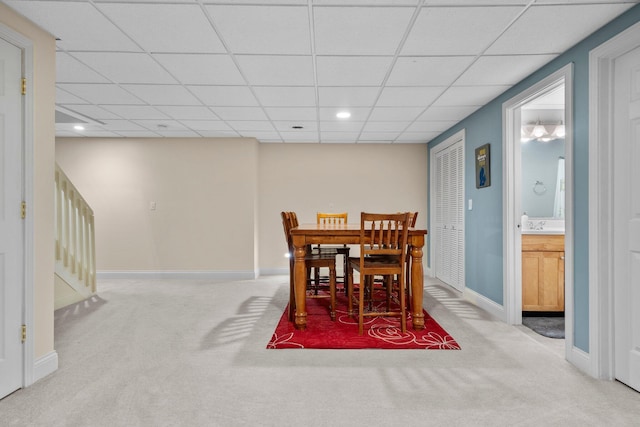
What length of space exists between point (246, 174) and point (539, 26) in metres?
4.43

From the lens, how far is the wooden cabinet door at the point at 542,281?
11.9ft

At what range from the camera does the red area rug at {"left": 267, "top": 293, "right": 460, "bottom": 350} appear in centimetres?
286

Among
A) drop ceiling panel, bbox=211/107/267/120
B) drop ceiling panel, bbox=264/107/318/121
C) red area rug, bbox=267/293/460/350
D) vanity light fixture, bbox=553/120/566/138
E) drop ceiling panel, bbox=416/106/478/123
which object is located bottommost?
red area rug, bbox=267/293/460/350

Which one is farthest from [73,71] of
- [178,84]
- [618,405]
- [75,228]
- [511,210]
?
[618,405]

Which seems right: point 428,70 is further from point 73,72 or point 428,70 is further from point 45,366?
point 45,366

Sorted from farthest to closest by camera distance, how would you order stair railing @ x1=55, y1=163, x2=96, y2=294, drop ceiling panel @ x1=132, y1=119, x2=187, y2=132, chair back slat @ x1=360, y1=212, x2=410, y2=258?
1. drop ceiling panel @ x1=132, y1=119, x2=187, y2=132
2. stair railing @ x1=55, y1=163, x2=96, y2=294
3. chair back slat @ x1=360, y1=212, x2=410, y2=258

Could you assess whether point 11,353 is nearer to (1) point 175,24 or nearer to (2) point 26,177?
(2) point 26,177

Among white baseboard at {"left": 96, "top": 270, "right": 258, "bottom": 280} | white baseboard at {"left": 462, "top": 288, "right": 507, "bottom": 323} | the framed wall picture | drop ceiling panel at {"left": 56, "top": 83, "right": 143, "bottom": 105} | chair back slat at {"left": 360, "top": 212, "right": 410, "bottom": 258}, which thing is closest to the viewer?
chair back slat at {"left": 360, "top": 212, "right": 410, "bottom": 258}

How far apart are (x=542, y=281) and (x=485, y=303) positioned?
1.97ft

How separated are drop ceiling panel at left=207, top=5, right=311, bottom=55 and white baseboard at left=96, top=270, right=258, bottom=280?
12.8ft

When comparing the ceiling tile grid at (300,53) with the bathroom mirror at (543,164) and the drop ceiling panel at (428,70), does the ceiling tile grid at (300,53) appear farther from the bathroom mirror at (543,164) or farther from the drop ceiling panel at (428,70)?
the bathroom mirror at (543,164)

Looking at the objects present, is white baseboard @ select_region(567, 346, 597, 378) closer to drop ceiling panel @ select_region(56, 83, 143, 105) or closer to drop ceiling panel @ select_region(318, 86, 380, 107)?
drop ceiling panel @ select_region(318, 86, 380, 107)

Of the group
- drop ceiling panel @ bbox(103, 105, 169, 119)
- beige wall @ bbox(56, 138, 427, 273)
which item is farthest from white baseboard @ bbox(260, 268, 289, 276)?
drop ceiling panel @ bbox(103, 105, 169, 119)

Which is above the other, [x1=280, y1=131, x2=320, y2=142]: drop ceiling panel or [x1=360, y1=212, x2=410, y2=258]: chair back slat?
[x1=280, y1=131, x2=320, y2=142]: drop ceiling panel
